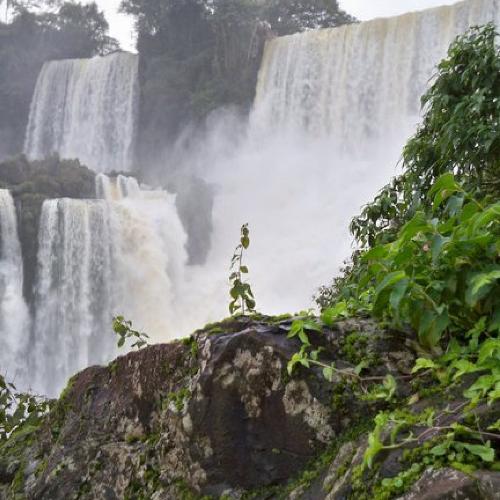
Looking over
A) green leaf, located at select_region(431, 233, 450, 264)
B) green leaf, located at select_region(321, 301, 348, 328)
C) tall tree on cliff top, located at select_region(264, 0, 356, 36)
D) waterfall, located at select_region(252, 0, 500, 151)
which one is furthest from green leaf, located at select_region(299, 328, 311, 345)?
tall tree on cliff top, located at select_region(264, 0, 356, 36)

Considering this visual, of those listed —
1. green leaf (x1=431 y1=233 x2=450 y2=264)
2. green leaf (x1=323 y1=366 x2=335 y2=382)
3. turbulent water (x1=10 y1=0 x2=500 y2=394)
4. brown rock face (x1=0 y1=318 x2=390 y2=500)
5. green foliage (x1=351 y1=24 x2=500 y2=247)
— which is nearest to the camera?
green leaf (x1=431 y1=233 x2=450 y2=264)

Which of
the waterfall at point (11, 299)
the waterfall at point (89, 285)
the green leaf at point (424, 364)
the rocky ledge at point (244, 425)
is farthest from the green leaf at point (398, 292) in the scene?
the waterfall at point (11, 299)

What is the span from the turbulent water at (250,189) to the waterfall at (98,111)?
0.07 m

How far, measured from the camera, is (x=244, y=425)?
2154mm

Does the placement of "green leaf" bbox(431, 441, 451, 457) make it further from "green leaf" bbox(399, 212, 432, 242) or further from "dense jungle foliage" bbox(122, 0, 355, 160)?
"dense jungle foliage" bbox(122, 0, 355, 160)

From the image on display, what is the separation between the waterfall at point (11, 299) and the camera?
68.0 ft

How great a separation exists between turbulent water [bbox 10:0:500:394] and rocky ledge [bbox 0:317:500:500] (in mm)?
19114

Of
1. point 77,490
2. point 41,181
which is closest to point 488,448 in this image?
point 77,490

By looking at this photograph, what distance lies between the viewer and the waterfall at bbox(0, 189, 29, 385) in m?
20.7

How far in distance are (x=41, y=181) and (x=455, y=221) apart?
73.4 feet

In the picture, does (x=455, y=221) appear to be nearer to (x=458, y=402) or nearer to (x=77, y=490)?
(x=458, y=402)

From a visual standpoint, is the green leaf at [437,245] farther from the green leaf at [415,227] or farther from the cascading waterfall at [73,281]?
the cascading waterfall at [73,281]

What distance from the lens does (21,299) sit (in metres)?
21.3

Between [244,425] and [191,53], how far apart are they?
3546cm
